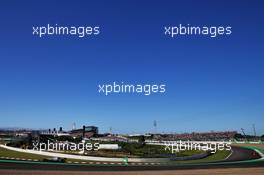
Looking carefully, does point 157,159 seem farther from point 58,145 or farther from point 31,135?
point 31,135

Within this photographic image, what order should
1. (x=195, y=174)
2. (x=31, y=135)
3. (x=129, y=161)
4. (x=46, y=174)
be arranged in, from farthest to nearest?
1. (x=31, y=135)
2. (x=129, y=161)
3. (x=195, y=174)
4. (x=46, y=174)

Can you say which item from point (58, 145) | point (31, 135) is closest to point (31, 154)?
point (58, 145)

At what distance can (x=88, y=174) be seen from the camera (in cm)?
3077

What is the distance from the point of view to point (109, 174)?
102ft

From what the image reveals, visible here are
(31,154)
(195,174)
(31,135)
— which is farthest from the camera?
(31,135)

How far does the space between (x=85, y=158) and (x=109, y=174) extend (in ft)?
52.4

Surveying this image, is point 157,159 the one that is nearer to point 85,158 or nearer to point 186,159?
point 186,159

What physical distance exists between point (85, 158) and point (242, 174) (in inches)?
900

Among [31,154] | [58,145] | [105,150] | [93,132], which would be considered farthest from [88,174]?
[93,132]

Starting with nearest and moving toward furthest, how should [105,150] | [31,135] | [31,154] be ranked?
[31,154], [105,150], [31,135]

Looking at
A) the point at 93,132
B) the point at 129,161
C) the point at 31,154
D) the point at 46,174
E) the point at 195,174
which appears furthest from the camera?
the point at 93,132

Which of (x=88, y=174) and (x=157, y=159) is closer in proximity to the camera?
(x=88, y=174)

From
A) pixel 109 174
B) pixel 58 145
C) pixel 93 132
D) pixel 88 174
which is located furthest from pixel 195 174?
pixel 93 132

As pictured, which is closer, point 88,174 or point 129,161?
point 88,174
